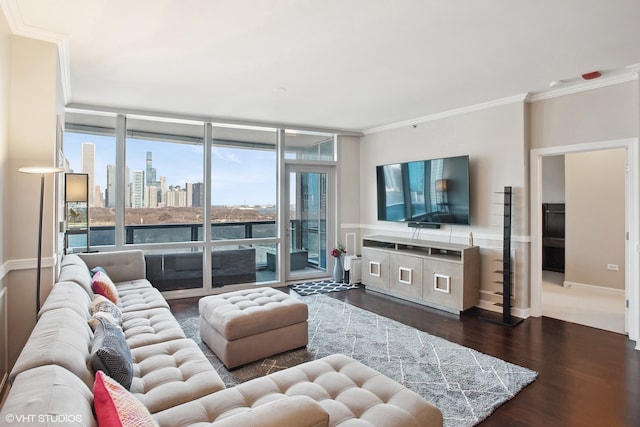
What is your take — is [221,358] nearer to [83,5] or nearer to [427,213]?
[83,5]

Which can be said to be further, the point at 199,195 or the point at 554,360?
the point at 199,195

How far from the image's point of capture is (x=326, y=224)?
6234 millimetres

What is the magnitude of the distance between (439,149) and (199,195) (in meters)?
3.57

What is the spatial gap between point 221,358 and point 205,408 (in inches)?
56.5

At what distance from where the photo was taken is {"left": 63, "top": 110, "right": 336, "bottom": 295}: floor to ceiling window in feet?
15.4

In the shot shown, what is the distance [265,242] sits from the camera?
225 inches

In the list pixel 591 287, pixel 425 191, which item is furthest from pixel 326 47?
pixel 591 287

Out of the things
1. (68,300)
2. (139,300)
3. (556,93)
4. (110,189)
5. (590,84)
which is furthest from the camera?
(110,189)

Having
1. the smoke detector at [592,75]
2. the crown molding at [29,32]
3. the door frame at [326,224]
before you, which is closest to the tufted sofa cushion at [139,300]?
the crown molding at [29,32]

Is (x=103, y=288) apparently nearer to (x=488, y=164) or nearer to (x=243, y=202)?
(x=243, y=202)

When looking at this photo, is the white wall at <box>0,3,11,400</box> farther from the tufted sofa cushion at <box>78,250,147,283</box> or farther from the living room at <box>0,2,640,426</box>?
the tufted sofa cushion at <box>78,250,147,283</box>

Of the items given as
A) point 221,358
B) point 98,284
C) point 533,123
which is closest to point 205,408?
point 221,358

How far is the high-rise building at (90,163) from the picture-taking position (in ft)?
14.9

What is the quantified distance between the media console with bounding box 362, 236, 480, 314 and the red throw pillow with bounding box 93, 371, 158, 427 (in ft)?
12.4
